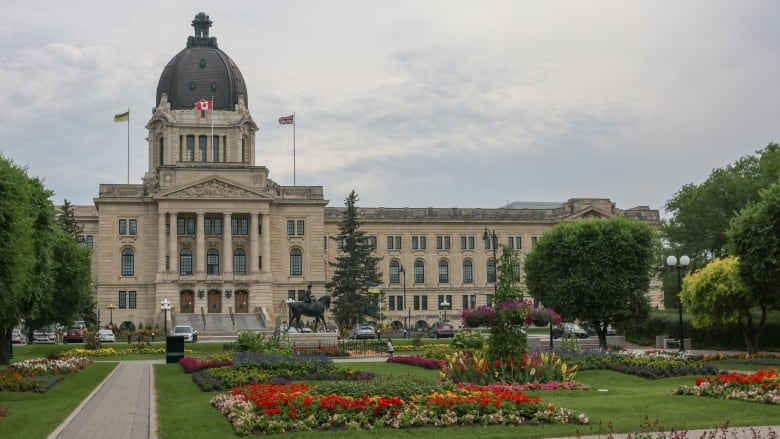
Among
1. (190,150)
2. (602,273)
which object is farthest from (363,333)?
(190,150)

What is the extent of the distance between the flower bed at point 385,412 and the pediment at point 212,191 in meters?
81.8

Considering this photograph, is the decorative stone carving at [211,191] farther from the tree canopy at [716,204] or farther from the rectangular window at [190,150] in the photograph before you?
the tree canopy at [716,204]

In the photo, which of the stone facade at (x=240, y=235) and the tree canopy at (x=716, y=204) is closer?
the tree canopy at (x=716, y=204)

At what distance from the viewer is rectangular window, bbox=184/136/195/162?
373ft

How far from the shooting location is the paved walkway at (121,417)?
20.8 meters

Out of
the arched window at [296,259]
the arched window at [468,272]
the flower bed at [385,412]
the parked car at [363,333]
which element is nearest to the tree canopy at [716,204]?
the parked car at [363,333]

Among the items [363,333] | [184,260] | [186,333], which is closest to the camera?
[186,333]

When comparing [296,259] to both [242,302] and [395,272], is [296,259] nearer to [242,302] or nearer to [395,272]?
[242,302]

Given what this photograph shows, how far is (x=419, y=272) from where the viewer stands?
119 meters

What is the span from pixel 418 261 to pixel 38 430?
97064mm

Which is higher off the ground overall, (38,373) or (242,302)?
(242,302)

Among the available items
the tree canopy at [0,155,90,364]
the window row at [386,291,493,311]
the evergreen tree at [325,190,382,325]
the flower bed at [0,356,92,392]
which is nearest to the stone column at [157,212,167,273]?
the evergreen tree at [325,190,382,325]

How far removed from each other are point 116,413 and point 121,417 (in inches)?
45.6

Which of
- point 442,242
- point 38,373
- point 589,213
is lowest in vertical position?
point 38,373
